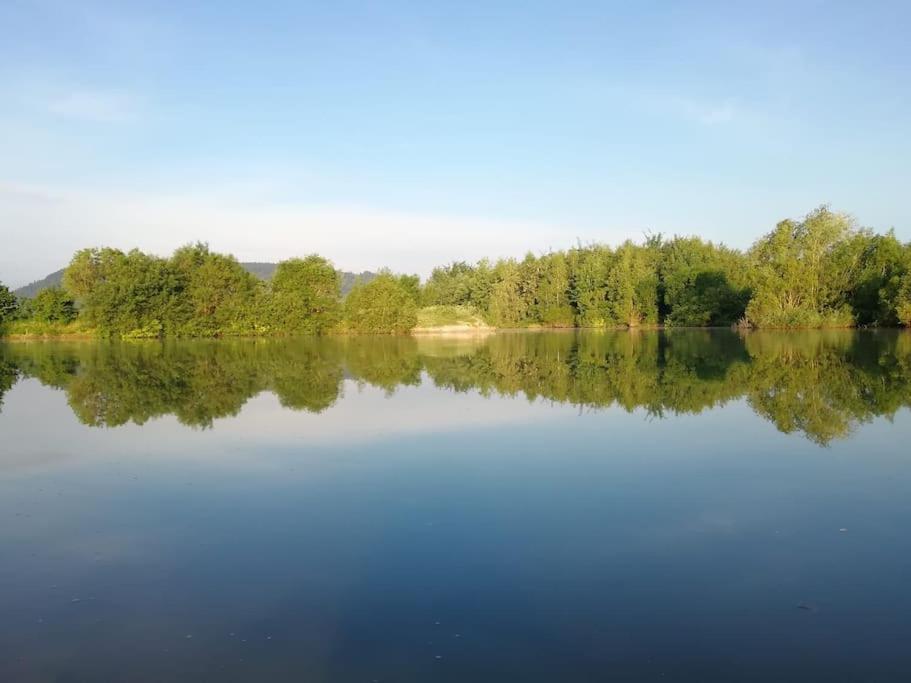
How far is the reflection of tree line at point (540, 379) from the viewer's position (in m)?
12.2

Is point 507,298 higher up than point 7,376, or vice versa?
point 507,298

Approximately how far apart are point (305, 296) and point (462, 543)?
44836 mm

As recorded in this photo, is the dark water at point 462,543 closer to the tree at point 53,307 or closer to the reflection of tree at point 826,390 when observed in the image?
the reflection of tree at point 826,390

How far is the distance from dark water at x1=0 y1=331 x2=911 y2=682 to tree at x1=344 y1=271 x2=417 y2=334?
36433 millimetres

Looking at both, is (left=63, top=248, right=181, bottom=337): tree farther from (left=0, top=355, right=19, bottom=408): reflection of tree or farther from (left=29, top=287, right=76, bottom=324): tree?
(left=0, top=355, right=19, bottom=408): reflection of tree

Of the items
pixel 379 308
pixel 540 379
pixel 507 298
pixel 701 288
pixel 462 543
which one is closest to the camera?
pixel 462 543

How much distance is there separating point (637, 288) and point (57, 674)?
57432 millimetres

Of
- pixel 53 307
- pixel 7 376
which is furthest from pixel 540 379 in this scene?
pixel 53 307

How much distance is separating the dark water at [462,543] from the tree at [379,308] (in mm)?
36433

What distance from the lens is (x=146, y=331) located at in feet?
150

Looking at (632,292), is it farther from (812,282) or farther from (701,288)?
(812,282)

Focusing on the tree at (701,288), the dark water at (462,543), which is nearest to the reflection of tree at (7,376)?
the dark water at (462,543)

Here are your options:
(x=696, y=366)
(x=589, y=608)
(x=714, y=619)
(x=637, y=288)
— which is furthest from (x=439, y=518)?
(x=637, y=288)

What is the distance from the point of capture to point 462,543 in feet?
17.6
